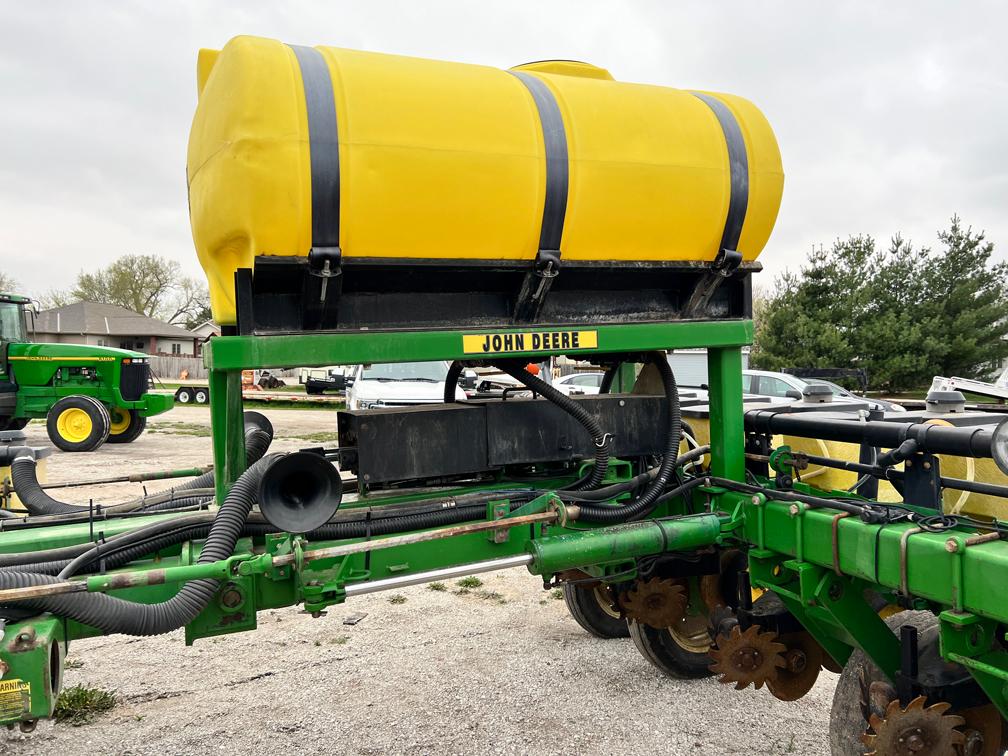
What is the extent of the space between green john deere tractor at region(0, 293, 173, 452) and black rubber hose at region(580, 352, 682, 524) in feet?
42.4

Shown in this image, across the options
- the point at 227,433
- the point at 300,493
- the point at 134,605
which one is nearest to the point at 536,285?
the point at 300,493

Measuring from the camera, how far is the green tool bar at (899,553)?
2391 mm

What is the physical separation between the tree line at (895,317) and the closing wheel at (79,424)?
19.7 metres

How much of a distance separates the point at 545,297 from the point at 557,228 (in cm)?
30

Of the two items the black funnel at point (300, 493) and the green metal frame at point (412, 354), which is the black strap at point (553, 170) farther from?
the black funnel at point (300, 493)

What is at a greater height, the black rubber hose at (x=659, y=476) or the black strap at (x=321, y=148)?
the black strap at (x=321, y=148)

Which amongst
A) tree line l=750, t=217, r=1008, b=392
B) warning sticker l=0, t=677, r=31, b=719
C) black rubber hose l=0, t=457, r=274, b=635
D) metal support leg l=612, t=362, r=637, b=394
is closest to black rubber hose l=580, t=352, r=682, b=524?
metal support leg l=612, t=362, r=637, b=394

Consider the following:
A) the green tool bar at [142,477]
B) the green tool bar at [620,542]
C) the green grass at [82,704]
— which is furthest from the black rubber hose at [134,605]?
the green grass at [82,704]

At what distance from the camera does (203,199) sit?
2752 millimetres

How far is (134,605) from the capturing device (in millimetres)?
2428

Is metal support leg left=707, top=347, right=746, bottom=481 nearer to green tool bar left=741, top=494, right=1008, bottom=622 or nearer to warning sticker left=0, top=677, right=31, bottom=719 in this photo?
green tool bar left=741, top=494, right=1008, bottom=622

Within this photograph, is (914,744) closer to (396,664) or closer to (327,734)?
(327,734)

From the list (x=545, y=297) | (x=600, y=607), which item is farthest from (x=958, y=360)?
(x=545, y=297)

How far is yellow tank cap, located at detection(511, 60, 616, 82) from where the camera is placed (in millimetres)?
3236
